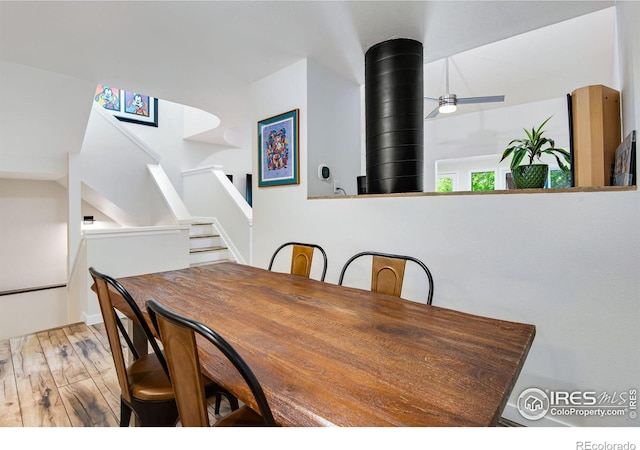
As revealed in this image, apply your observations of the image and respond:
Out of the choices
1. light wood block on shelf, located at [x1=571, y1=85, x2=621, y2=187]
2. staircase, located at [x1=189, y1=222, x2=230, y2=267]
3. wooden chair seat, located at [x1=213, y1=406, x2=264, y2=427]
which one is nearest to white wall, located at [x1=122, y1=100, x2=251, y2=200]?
staircase, located at [x1=189, y1=222, x2=230, y2=267]

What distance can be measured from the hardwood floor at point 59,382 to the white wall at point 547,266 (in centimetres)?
151

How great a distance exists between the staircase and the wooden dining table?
9.22ft

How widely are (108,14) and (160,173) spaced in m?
2.97

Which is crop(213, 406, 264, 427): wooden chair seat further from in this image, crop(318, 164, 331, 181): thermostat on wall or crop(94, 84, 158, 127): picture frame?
crop(94, 84, 158, 127): picture frame

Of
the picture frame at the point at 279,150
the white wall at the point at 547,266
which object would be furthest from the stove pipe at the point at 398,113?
the picture frame at the point at 279,150

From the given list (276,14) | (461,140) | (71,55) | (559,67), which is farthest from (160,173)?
(559,67)

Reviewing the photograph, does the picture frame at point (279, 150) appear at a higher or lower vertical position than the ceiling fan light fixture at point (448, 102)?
Result: lower

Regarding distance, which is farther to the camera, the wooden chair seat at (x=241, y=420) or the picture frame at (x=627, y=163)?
the picture frame at (x=627, y=163)

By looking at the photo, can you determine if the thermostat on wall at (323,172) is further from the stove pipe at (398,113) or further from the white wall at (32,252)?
the white wall at (32,252)

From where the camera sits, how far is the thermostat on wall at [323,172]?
2.71m

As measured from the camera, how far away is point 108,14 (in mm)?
1958

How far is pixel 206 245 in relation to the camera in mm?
4508

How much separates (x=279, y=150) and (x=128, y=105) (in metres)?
3.91

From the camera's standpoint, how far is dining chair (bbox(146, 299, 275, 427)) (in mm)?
598
